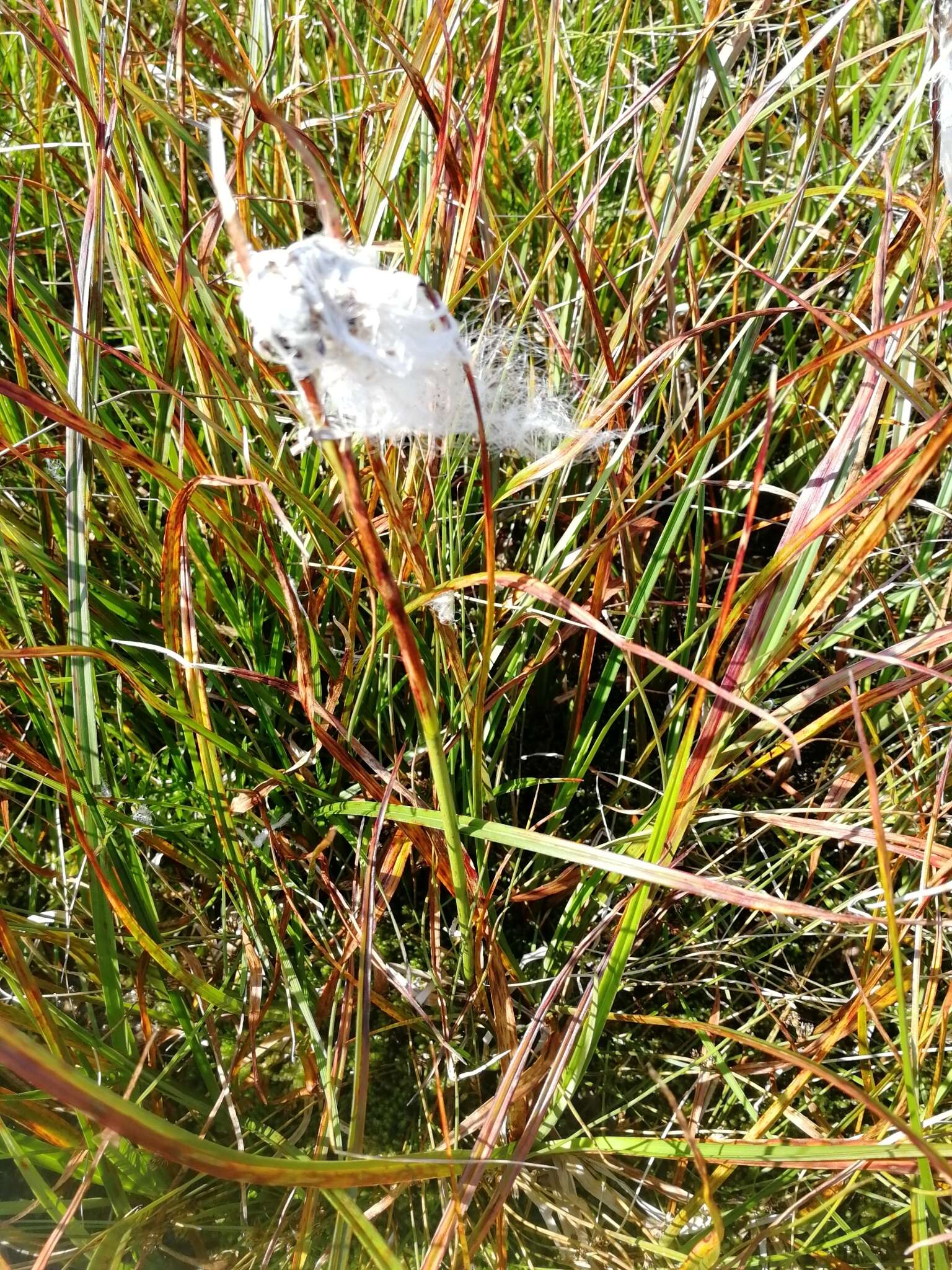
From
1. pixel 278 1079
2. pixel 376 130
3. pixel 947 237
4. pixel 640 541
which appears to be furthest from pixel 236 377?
pixel 947 237

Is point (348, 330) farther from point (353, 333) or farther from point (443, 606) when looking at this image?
point (443, 606)

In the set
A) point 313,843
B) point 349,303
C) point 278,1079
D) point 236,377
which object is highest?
point 349,303

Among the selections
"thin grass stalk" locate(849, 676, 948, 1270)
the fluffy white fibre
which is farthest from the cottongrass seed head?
"thin grass stalk" locate(849, 676, 948, 1270)

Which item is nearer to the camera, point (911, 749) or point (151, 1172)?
point (151, 1172)

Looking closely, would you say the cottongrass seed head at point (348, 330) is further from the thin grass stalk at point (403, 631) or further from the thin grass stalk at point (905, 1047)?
the thin grass stalk at point (905, 1047)

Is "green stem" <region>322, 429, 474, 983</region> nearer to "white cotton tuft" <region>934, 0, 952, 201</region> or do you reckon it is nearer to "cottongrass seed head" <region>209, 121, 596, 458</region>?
"cottongrass seed head" <region>209, 121, 596, 458</region>

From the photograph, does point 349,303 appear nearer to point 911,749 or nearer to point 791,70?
point 791,70
